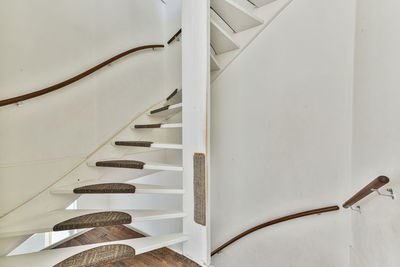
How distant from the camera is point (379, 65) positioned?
3.34 ft

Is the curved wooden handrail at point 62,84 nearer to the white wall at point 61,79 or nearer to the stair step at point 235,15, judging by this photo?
the white wall at point 61,79

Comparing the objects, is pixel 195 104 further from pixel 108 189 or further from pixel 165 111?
pixel 108 189

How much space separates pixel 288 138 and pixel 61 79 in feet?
6.66

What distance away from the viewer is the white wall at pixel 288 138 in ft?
4.43

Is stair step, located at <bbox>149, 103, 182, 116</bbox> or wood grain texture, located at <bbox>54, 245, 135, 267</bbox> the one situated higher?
stair step, located at <bbox>149, 103, 182, 116</bbox>

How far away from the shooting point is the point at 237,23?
1.71 metres

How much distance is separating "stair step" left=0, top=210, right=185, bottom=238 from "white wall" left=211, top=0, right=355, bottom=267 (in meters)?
0.91

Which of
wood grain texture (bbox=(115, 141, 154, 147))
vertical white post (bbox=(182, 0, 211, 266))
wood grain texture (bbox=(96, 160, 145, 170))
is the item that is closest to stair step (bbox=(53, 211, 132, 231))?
wood grain texture (bbox=(96, 160, 145, 170))

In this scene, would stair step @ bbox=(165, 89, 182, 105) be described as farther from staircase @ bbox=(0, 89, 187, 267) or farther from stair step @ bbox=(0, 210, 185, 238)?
stair step @ bbox=(0, 210, 185, 238)

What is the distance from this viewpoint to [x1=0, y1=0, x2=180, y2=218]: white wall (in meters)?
1.36

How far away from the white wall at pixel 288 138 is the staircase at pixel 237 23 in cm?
7

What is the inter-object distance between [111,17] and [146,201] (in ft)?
8.26

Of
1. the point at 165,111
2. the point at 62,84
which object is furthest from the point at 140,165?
the point at 62,84

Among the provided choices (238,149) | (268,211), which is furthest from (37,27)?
(268,211)
